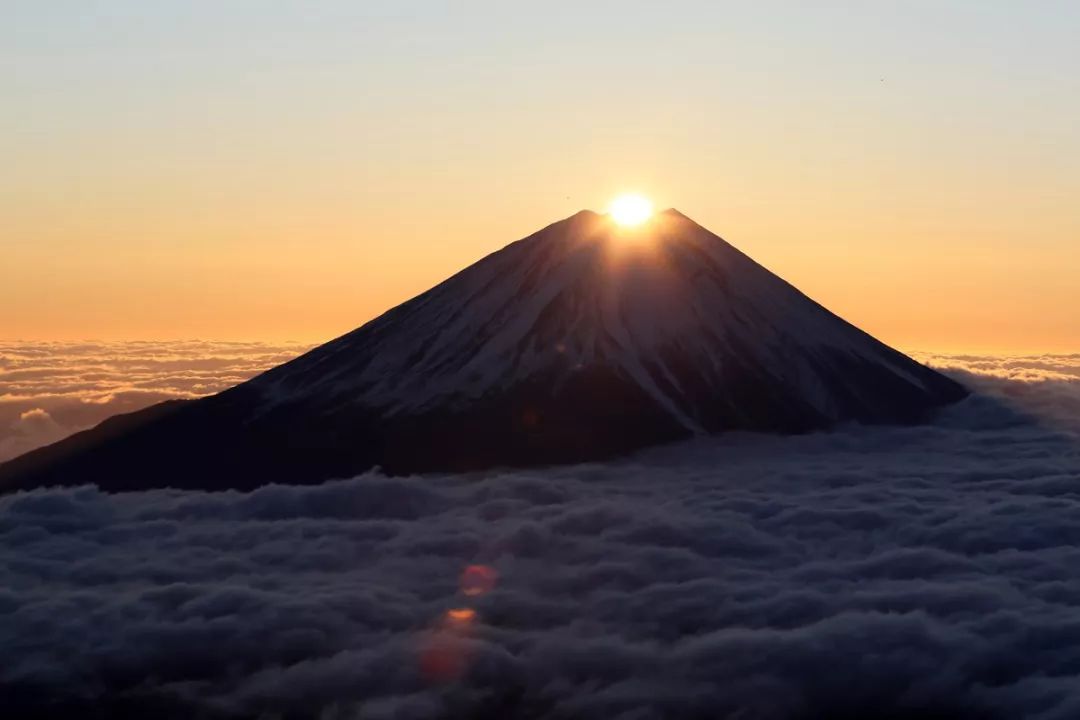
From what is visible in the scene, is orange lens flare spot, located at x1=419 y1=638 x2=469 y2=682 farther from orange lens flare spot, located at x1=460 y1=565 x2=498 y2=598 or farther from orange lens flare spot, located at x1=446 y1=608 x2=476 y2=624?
orange lens flare spot, located at x1=460 y1=565 x2=498 y2=598

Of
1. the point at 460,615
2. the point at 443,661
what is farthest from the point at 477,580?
the point at 443,661

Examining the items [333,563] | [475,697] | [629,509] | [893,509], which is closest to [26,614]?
[333,563]

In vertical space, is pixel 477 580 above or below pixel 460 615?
above

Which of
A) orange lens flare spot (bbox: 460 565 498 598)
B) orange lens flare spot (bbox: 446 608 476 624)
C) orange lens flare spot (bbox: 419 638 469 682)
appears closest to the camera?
orange lens flare spot (bbox: 419 638 469 682)

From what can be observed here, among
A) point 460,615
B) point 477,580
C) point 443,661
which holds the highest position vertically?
point 477,580

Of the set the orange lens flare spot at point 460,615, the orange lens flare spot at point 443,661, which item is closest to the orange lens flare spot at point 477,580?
the orange lens flare spot at point 460,615

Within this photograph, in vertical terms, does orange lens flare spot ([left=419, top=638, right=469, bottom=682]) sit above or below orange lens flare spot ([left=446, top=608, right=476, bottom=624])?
A: below

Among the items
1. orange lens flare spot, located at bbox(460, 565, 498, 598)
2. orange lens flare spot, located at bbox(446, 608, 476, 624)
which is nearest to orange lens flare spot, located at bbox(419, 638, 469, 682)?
orange lens flare spot, located at bbox(446, 608, 476, 624)

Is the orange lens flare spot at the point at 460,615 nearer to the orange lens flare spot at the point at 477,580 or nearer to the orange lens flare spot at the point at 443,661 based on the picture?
the orange lens flare spot at the point at 477,580

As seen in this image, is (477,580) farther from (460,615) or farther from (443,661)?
(443,661)

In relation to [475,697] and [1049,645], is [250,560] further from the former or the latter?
[1049,645]
